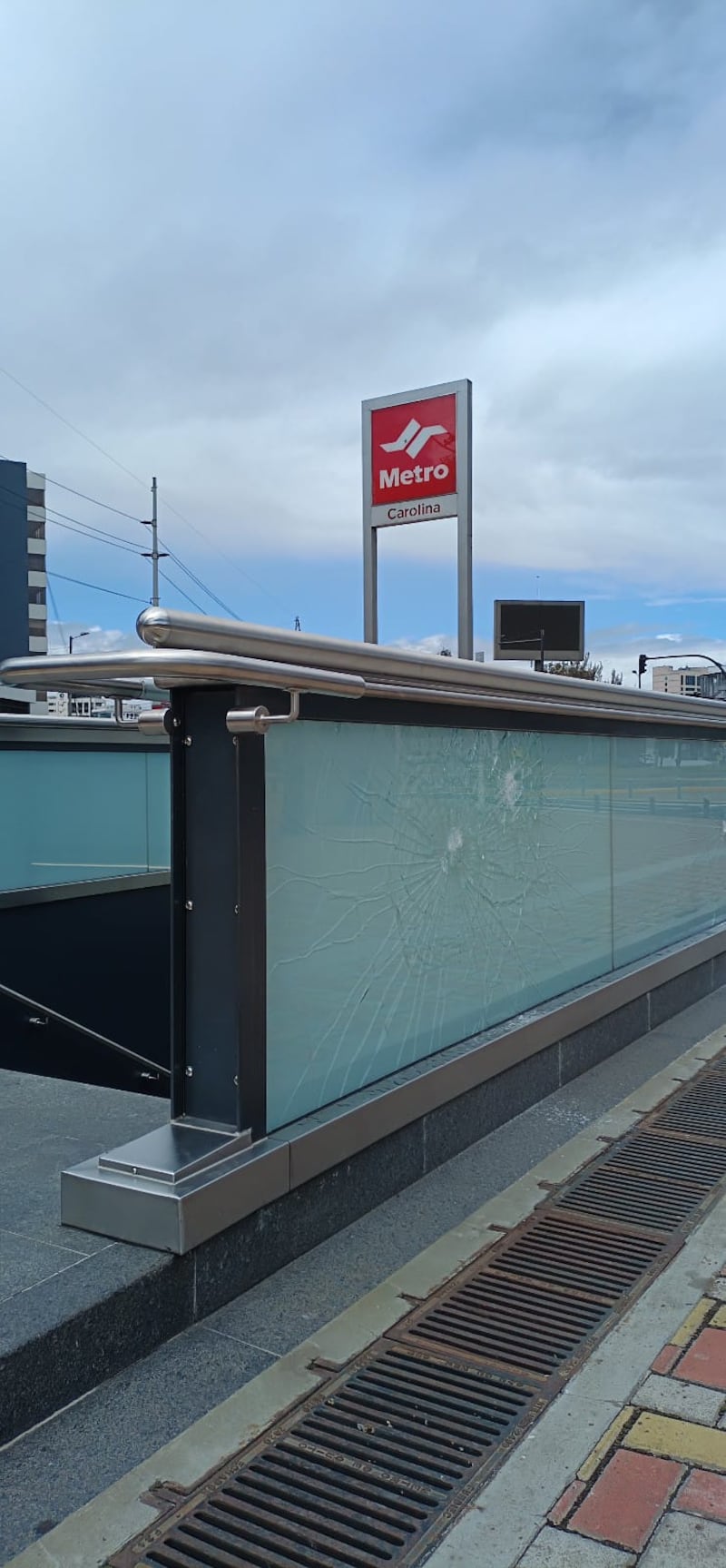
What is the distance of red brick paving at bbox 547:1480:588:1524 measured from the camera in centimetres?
243

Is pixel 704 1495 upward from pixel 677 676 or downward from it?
downward

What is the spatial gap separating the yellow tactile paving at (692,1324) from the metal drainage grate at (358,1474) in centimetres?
45

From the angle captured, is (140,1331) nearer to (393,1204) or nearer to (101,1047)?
(393,1204)

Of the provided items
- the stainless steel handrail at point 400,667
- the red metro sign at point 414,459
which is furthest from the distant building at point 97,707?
the red metro sign at point 414,459

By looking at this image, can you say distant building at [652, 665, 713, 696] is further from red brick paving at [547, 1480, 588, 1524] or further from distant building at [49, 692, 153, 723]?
red brick paving at [547, 1480, 588, 1524]

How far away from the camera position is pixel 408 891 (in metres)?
4.33

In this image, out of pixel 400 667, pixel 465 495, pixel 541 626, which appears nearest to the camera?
pixel 400 667

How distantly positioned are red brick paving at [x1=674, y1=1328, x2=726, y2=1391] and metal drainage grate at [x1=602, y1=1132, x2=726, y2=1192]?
1.13 metres

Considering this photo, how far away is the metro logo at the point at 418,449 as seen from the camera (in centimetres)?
901

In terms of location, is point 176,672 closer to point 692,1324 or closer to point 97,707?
point 692,1324

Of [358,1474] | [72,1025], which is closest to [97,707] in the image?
[72,1025]

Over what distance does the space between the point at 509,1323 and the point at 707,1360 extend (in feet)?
1.72

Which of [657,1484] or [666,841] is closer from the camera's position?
[657,1484]

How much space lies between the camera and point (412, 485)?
Result: 30.0 feet
